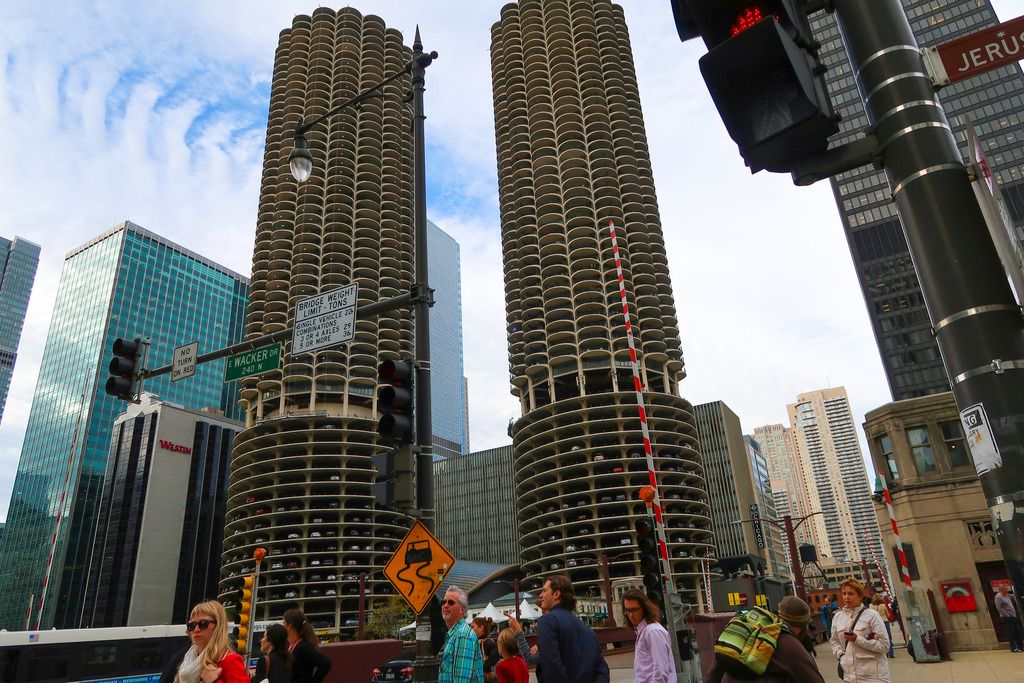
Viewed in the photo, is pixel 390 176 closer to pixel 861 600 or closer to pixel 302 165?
pixel 302 165

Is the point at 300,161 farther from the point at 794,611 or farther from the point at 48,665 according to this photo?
the point at 48,665

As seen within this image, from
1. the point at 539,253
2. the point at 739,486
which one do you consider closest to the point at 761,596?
the point at 539,253

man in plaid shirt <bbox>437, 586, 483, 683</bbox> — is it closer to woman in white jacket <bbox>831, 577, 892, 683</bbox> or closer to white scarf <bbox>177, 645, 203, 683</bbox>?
white scarf <bbox>177, 645, 203, 683</bbox>

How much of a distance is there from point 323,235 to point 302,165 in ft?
324

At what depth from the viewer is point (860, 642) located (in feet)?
23.1

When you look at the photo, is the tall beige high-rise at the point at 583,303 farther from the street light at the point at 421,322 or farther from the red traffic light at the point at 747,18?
the red traffic light at the point at 747,18

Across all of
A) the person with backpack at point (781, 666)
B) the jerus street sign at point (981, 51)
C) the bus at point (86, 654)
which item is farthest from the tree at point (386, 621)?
the jerus street sign at point (981, 51)

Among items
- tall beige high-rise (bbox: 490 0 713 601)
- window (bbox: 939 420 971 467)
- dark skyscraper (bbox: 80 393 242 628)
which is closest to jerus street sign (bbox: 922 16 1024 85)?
window (bbox: 939 420 971 467)

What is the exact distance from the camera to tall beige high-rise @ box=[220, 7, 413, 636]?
8912 cm

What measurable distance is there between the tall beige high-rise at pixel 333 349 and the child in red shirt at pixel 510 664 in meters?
72.0

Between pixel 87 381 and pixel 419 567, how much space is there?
153 metres

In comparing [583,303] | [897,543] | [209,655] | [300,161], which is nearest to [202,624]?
[209,655]

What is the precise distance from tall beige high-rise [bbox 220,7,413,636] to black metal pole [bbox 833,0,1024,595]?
254 ft

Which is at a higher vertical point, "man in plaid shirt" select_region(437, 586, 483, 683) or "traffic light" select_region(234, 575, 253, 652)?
"traffic light" select_region(234, 575, 253, 652)
